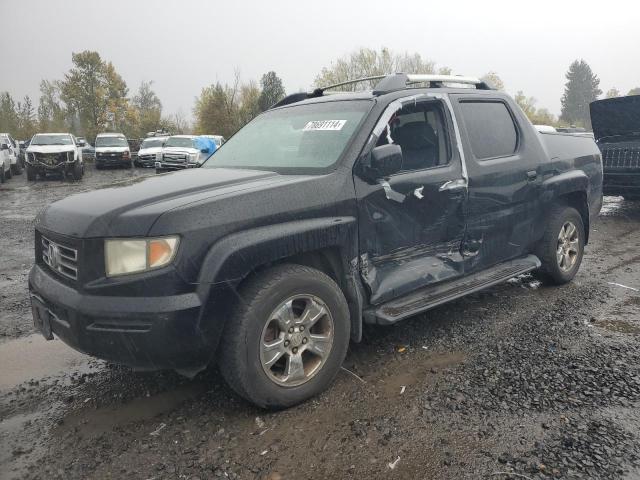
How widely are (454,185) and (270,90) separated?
43951 millimetres

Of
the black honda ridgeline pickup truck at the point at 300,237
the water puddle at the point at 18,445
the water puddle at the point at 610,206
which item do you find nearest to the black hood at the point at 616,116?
the water puddle at the point at 610,206

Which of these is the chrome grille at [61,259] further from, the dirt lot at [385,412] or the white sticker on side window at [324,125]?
the white sticker on side window at [324,125]

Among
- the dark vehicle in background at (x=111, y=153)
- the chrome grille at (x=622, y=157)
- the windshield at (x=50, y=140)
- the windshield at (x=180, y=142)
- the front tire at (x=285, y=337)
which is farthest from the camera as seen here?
the dark vehicle in background at (x=111, y=153)

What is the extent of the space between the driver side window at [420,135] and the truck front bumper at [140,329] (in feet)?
5.86

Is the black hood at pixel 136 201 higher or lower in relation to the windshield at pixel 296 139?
lower

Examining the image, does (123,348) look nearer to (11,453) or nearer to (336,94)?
(11,453)

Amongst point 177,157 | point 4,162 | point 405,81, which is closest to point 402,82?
point 405,81

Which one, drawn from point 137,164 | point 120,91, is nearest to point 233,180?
point 137,164

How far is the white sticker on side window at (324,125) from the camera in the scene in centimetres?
345

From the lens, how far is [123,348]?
99.2 inches

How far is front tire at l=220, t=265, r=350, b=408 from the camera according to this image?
2.64 meters

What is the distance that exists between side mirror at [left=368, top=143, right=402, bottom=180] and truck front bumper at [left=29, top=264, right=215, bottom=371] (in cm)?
137

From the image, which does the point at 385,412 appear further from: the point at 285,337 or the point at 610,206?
the point at 610,206

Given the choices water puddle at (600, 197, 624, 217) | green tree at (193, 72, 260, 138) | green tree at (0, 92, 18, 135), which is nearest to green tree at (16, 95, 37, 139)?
green tree at (0, 92, 18, 135)
